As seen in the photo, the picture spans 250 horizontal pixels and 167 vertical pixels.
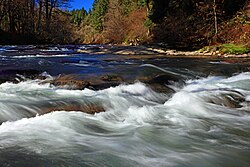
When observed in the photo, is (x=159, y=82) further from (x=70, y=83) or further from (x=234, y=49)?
(x=234, y=49)

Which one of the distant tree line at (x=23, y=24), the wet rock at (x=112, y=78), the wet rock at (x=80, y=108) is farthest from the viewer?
the distant tree line at (x=23, y=24)

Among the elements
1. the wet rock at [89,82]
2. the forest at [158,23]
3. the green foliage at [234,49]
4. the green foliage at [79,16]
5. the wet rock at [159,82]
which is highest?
the green foliage at [79,16]

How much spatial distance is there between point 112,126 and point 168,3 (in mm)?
31884

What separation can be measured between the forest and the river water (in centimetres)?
1371

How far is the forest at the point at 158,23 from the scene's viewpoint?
24.6 m

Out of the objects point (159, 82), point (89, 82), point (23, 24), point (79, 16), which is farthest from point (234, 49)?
point (79, 16)

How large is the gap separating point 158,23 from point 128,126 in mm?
31684

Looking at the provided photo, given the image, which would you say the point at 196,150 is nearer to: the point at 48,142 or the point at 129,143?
the point at 129,143

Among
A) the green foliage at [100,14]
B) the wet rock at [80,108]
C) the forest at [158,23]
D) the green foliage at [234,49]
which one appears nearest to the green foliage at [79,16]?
the green foliage at [100,14]

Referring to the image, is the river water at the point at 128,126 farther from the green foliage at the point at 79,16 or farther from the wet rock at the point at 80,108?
the green foliage at the point at 79,16

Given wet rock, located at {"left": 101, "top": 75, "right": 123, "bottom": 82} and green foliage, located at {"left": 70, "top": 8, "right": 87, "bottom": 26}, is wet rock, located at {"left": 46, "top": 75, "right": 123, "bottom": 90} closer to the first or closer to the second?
wet rock, located at {"left": 101, "top": 75, "right": 123, "bottom": 82}

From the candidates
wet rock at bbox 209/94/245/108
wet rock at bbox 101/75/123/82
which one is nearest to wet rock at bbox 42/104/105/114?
wet rock at bbox 101/75/123/82

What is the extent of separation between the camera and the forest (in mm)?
24609

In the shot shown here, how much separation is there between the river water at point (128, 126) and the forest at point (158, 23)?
540 inches
